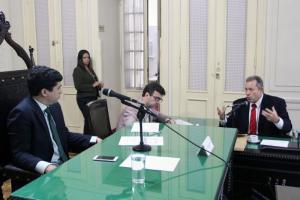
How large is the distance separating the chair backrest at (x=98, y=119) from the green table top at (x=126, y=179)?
1.68 feet

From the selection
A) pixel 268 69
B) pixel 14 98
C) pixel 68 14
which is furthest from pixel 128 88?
pixel 14 98

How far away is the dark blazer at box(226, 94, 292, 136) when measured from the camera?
2.89m

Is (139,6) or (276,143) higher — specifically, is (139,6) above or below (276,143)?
above

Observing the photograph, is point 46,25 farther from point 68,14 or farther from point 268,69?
point 268,69

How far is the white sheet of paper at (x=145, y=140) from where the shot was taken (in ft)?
7.41

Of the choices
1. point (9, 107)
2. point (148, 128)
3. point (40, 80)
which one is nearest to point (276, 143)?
point (148, 128)

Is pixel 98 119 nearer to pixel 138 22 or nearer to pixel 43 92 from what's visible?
pixel 43 92

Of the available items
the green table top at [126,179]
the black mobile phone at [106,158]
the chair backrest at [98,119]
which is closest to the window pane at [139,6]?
the chair backrest at [98,119]

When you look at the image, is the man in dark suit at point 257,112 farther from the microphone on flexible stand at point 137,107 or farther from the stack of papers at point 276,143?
the microphone on flexible stand at point 137,107

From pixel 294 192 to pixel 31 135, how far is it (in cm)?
153

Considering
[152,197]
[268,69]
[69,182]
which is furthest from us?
[268,69]

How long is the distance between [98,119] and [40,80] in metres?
0.76

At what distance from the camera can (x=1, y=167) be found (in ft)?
7.22

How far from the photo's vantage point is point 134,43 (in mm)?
5602
